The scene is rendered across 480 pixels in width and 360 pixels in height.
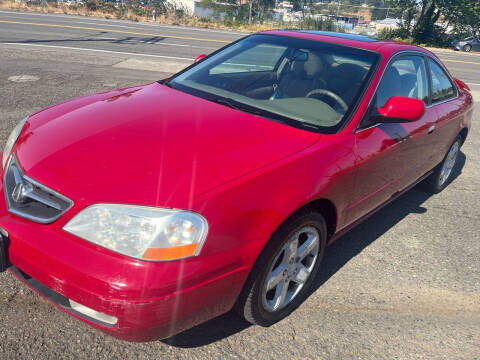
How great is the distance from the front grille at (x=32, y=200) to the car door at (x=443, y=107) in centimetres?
335

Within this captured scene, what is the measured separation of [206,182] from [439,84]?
3.21 m

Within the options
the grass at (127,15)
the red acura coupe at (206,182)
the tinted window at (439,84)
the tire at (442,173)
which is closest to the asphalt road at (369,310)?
the tire at (442,173)

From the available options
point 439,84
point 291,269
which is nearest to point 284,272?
point 291,269

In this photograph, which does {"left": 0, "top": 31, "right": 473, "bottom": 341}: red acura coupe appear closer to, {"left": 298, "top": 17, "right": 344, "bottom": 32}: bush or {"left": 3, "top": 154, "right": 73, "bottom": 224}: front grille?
{"left": 3, "top": 154, "right": 73, "bottom": 224}: front grille

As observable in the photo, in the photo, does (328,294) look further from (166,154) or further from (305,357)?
(166,154)

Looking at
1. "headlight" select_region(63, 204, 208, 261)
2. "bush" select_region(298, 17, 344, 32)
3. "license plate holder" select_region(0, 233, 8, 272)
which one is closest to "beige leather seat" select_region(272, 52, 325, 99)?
"headlight" select_region(63, 204, 208, 261)

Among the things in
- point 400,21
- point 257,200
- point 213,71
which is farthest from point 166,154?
point 400,21

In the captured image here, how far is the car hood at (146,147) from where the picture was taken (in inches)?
79.2

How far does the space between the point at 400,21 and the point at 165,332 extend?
35.4 metres

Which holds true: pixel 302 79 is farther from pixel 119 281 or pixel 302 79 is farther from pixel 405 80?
pixel 119 281

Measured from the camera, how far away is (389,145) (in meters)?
3.12

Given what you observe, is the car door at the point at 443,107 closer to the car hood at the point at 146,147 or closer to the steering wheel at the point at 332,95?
the steering wheel at the point at 332,95

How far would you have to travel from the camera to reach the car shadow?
8.11ft

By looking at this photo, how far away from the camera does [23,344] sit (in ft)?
7.45
